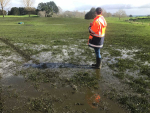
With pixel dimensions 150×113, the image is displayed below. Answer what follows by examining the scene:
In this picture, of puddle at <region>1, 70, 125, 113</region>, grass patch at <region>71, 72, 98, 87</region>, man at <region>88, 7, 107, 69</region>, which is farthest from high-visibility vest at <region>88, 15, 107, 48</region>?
puddle at <region>1, 70, 125, 113</region>

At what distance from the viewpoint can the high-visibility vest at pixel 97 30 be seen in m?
5.02

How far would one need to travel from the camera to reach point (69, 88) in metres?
3.95

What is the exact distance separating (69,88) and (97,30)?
8.68 ft

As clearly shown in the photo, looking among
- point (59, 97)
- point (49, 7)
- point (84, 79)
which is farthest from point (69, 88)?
point (49, 7)

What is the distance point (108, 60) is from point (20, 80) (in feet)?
14.2

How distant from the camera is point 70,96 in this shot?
3545 millimetres

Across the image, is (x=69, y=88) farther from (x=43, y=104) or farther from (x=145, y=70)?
(x=145, y=70)

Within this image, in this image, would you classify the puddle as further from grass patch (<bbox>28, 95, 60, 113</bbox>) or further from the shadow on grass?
the shadow on grass

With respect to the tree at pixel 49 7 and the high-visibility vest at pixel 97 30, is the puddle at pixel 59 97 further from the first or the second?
the tree at pixel 49 7

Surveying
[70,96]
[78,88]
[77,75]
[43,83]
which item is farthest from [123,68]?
Result: [43,83]

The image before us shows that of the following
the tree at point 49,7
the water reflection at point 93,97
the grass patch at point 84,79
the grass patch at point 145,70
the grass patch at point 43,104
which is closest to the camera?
the grass patch at point 43,104

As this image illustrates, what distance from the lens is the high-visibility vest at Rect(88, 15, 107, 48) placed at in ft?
16.5

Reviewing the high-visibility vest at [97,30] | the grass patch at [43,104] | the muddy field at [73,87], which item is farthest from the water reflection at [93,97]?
the high-visibility vest at [97,30]

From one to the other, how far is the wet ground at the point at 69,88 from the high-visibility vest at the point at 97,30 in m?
1.17
